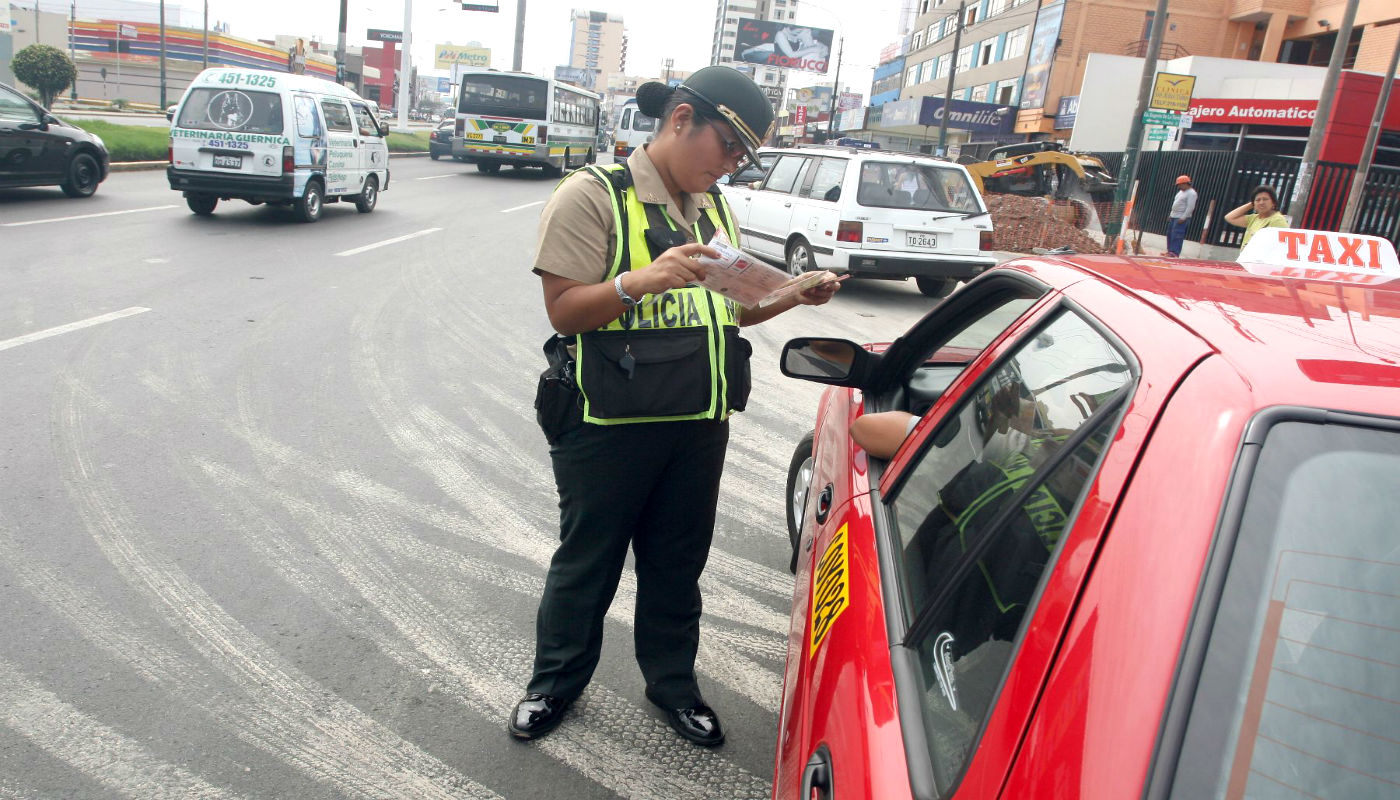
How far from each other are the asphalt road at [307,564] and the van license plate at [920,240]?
3472mm

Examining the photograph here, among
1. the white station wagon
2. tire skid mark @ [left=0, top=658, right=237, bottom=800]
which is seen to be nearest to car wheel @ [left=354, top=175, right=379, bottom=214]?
the white station wagon

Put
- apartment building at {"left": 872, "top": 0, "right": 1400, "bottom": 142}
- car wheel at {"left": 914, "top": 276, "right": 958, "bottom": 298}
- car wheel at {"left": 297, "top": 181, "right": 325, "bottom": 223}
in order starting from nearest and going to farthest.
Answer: car wheel at {"left": 914, "top": 276, "right": 958, "bottom": 298}, car wheel at {"left": 297, "top": 181, "right": 325, "bottom": 223}, apartment building at {"left": 872, "top": 0, "right": 1400, "bottom": 142}

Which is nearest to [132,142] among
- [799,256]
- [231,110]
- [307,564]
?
[231,110]

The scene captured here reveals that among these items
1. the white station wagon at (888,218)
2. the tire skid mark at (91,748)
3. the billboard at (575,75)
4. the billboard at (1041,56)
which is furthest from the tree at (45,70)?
the billboard at (575,75)

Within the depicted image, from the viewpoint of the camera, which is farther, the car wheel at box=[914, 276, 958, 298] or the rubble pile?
the rubble pile

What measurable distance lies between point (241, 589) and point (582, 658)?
1.46m

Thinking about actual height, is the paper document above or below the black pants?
above

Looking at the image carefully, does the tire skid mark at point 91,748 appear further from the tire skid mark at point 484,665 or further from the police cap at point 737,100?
the police cap at point 737,100

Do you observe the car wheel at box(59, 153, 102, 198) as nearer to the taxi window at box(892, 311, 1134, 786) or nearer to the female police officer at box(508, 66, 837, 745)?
the female police officer at box(508, 66, 837, 745)

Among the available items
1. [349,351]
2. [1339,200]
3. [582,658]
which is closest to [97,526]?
[582,658]

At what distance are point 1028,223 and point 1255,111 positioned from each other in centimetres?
1304

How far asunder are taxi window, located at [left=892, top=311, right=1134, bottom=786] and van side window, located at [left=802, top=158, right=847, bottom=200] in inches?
363

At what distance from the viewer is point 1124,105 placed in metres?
35.9

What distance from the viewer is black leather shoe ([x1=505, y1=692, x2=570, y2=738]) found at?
9.35 ft
